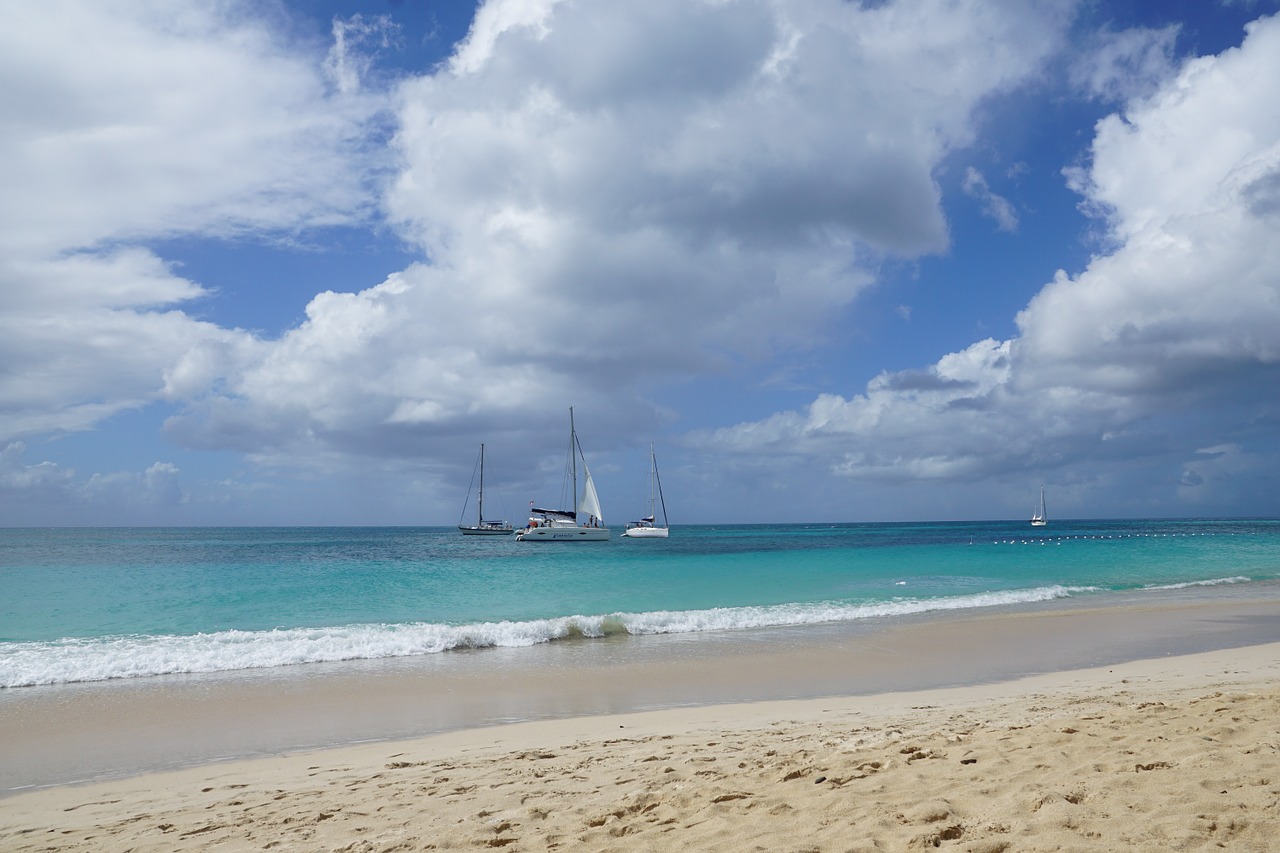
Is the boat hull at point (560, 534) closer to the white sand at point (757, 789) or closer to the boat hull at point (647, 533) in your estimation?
the boat hull at point (647, 533)

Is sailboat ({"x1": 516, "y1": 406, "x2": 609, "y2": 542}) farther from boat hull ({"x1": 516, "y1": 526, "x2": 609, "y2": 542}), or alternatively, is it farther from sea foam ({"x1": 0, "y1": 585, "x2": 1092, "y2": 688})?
sea foam ({"x1": 0, "y1": 585, "x2": 1092, "y2": 688})

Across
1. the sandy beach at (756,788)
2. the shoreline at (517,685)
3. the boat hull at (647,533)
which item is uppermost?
the sandy beach at (756,788)

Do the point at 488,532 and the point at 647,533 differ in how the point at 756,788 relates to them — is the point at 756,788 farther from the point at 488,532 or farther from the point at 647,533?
the point at 488,532

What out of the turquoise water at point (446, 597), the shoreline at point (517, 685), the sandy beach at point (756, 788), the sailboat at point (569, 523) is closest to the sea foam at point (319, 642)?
the turquoise water at point (446, 597)

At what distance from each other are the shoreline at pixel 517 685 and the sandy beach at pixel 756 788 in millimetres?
1058

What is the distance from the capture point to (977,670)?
14.2 metres

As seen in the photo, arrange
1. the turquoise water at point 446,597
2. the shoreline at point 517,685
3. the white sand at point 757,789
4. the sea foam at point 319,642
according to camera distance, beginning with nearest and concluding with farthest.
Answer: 1. the white sand at point 757,789
2. the shoreline at point 517,685
3. the sea foam at point 319,642
4. the turquoise water at point 446,597

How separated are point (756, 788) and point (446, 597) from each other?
24.4 metres

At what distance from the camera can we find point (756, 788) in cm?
645

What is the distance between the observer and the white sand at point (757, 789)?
204 inches

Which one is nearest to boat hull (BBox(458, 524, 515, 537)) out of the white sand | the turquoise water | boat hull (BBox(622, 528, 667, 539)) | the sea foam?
boat hull (BBox(622, 528, 667, 539))

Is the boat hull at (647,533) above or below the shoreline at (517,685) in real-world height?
below

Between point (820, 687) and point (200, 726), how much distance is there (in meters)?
9.82

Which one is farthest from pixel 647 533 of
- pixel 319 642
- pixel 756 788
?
pixel 756 788
